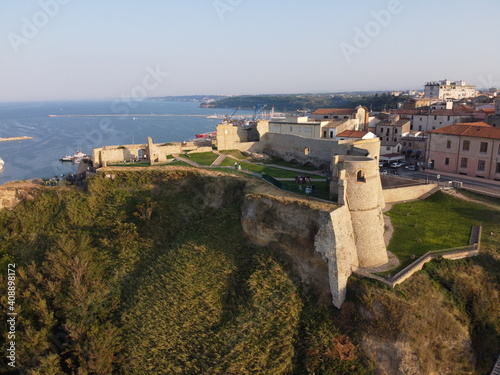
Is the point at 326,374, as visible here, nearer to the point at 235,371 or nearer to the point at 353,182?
the point at 235,371

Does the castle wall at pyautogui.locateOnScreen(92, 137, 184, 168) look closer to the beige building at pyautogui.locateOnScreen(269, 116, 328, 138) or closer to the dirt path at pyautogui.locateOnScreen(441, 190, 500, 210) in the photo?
the beige building at pyautogui.locateOnScreen(269, 116, 328, 138)

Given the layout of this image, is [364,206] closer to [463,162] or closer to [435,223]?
[435,223]

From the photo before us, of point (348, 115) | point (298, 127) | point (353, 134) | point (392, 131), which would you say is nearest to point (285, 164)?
point (298, 127)

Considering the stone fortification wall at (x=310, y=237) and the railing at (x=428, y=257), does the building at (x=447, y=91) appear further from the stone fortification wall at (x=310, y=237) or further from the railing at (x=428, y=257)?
the stone fortification wall at (x=310, y=237)

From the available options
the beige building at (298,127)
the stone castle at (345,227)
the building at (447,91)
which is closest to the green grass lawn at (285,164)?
the beige building at (298,127)

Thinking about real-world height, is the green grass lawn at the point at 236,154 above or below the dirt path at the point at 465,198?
above

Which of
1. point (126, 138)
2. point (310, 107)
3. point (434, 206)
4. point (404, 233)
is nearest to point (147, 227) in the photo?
point (404, 233)
